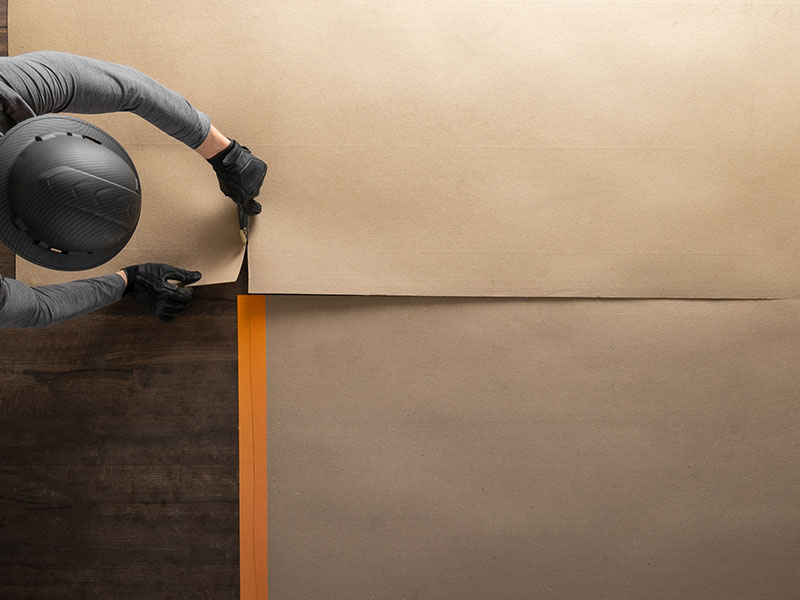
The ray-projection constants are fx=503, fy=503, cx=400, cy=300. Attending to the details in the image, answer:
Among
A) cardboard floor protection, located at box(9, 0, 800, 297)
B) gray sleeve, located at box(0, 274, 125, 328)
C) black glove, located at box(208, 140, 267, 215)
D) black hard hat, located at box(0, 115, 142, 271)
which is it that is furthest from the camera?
cardboard floor protection, located at box(9, 0, 800, 297)

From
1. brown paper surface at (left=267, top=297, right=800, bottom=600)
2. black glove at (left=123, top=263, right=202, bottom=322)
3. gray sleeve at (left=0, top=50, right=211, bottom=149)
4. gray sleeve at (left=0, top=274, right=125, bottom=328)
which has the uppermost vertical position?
gray sleeve at (left=0, top=50, right=211, bottom=149)

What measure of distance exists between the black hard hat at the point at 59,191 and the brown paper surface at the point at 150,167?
1.05 feet

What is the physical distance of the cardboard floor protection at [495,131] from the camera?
967mm

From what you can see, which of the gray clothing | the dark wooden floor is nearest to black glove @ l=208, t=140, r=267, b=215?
the gray clothing

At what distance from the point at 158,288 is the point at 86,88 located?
0.38 meters

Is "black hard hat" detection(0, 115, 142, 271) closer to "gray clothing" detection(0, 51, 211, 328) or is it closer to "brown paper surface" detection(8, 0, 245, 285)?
"gray clothing" detection(0, 51, 211, 328)

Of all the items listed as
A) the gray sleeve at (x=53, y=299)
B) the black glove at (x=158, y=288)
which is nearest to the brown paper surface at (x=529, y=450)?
the black glove at (x=158, y=288)

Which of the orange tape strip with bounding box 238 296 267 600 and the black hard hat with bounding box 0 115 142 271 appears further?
the orange tape strip with bounding box 238 296 267 600

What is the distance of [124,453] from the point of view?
1008 millimetres

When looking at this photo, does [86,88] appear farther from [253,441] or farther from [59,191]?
[253,441]

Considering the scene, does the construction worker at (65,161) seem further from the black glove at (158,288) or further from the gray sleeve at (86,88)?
the black glove at (158,288)

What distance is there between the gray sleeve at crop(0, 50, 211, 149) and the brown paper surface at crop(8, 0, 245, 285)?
24 cm

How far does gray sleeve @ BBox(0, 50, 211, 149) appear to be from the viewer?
62 centimetres

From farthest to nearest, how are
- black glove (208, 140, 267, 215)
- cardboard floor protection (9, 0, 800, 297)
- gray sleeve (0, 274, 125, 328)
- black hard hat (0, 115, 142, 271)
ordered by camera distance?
cardboard floor protection (9, 0, 800, 297), black glove (208, 140, 267, 215), gray sleeve (0, 274, 125, 328), black hard hat (0, 115, 142, 271)
